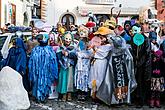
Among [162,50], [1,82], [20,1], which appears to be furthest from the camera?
[20,1]

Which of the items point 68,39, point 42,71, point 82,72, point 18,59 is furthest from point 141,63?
point 18,59

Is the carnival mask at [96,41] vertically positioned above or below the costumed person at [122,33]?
below

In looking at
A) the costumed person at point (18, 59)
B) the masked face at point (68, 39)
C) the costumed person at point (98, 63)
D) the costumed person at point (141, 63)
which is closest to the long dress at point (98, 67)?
the costumed person at point (98, 63)

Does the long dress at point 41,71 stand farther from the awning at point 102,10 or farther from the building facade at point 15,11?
the awning at point 102,10

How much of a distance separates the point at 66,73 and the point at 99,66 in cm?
80

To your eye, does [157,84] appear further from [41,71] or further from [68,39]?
Answer: [41,71]

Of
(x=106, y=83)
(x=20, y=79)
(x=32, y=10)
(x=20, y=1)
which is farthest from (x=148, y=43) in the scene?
(x=32, y=10)

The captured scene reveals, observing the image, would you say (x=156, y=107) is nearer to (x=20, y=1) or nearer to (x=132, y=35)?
(x=132, y=35)

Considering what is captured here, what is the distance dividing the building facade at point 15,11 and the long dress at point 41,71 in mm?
11172

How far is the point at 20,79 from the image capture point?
827 centimetres

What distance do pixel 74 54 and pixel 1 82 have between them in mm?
1811

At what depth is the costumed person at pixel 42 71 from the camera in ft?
28.4

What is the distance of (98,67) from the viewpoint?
8.62 m

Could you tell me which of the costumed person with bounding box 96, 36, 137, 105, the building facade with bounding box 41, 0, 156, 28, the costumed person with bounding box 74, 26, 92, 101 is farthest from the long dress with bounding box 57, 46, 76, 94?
the building facade with bounding box 41, 0, 156, 28
